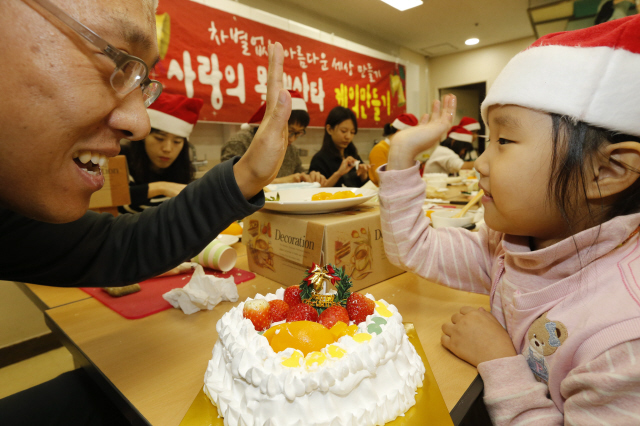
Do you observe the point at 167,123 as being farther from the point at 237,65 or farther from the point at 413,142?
the point at 413,142

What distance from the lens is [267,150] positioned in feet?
2.84

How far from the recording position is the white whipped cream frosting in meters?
0.49

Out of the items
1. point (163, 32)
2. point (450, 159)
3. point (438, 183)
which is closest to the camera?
point (163, 32)

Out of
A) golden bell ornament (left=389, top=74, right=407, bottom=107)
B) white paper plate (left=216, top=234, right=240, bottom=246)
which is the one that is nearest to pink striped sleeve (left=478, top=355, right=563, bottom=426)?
white paper plate (left=216, top=234, right=240, bottom=246)

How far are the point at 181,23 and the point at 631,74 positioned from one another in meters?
3.34

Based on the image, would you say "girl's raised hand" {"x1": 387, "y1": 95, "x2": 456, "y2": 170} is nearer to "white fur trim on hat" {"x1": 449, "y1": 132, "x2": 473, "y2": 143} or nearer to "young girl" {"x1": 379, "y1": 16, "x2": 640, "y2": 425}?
"young girl" {"x1": 379, "y1": 16, "x2": 640, "y2": 425}

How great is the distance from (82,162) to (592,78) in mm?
874

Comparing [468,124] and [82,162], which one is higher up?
[468,124]

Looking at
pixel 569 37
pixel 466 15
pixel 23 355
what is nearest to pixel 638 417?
pixel 569 37

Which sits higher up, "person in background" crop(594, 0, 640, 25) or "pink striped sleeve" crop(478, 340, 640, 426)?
"person in background" crop(594, 0, 640, 25)

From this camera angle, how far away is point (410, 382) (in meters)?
0.57

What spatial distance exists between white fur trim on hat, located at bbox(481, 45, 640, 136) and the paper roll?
2.99 ft

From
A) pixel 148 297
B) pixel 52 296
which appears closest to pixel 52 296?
pixel 52 296

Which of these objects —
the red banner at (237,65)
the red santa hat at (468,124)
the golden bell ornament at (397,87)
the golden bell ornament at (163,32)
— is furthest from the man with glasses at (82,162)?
the red santa hat at (468,124)
